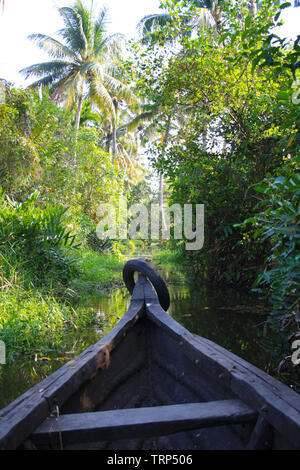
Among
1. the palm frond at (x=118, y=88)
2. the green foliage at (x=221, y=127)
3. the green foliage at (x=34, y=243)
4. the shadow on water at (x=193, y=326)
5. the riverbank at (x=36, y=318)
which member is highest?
the palm frond at (x=118, y=88)

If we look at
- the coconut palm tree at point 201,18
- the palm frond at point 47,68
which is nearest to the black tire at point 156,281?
the coconut palm tree at point 201,18

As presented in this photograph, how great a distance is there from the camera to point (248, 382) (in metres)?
1.55

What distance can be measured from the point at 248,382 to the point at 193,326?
3.24m

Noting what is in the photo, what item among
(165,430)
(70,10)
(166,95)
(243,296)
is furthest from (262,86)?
(70,10)

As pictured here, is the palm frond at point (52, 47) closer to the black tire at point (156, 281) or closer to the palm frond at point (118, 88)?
the palm frond at point (118, 88)

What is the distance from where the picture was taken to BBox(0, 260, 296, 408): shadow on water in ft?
10.7

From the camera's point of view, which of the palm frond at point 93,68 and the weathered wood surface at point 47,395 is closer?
the weathered wood surface at point 47,395

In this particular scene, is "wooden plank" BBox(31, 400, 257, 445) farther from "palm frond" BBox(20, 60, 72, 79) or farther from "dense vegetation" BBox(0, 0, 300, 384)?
"palm frond" BBox(20, 60, 72, 79)

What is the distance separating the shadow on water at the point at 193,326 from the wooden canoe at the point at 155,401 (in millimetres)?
1081

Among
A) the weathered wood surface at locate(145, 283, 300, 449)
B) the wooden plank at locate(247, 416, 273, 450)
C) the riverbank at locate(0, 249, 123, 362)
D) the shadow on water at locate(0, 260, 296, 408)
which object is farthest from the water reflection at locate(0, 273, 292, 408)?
the wooden plank at locate(247, 416, 273, 450)

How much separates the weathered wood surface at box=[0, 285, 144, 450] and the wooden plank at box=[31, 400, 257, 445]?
0.07 m

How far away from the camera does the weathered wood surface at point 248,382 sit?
1.29m

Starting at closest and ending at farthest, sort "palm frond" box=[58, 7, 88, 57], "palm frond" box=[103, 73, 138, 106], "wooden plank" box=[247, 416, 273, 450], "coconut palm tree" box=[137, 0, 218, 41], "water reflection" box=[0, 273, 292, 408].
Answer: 1. "wooden plank" box=[247, 416, 273, 450]
2. "water reflection" box=[0, 273, 292, 408]
3. "coconut palm tree" box=[137, 0, 218, 41]
4. "palm frond" box=[58, 7, 88, 57]
5. "palm frond" box=[103, 73, 138, 106]

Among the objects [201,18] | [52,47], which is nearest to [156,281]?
[201,18]
